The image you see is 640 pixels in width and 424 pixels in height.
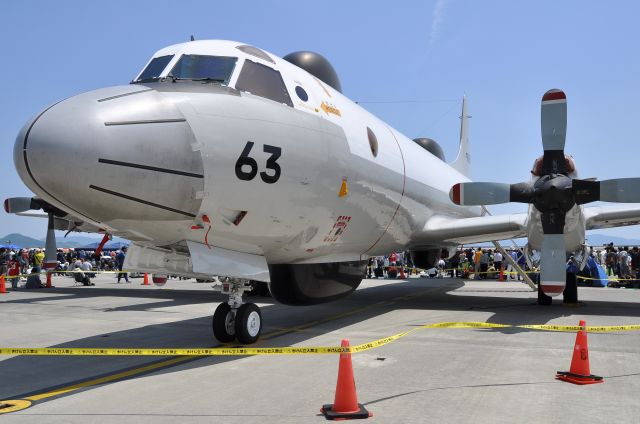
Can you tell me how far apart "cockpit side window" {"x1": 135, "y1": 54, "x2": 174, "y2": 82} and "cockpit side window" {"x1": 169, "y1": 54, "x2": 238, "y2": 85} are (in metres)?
0.21

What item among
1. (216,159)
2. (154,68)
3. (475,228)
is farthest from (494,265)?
(216,159)

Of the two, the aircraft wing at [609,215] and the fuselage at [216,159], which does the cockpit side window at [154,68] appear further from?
the aircraft wing at [609,215]

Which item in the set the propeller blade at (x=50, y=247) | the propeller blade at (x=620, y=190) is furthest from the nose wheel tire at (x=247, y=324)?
the propeller blade at (x=50, y=247)

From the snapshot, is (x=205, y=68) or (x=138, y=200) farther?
(x=205, y=68)

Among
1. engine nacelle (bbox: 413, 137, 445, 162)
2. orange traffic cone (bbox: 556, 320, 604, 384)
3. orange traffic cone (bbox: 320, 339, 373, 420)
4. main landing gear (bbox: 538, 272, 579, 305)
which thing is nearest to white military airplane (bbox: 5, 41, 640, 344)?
main landing gear (bbox: 538, 272, 579, 305)

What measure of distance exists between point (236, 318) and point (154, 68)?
3.88 metres

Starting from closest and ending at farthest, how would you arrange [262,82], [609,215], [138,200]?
[138,200] → [262,82] → [609,215]

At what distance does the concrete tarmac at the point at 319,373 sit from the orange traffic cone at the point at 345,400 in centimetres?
13

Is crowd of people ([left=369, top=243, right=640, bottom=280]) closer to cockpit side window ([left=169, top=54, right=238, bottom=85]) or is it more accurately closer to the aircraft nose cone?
cockpit side window ([left=169, top=54, right=238, bottom=85])

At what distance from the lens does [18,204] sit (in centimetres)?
2147

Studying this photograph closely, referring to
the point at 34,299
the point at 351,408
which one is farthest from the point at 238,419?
the point at 34,299

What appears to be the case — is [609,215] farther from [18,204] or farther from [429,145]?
[18,204]

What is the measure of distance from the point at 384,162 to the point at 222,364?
18.6 ft

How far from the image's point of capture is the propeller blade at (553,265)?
36.4 ft
